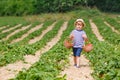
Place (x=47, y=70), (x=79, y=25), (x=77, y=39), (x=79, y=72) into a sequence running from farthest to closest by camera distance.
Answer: (x=77, y=39) < (x=79, y=25) < (x=79, y=72) < (x=47, y=70)

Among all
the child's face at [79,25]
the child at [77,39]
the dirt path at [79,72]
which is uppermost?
the child's face at [79,25]

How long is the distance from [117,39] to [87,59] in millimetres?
7951

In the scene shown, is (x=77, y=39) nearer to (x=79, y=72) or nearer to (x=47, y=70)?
(x=79, y=72)

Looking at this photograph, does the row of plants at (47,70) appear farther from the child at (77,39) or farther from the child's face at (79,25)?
the child's face at (79,25)

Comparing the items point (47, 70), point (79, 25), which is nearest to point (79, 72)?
point (47, 70)

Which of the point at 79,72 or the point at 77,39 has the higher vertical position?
the point at 77,39

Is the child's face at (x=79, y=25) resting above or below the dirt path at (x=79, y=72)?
above

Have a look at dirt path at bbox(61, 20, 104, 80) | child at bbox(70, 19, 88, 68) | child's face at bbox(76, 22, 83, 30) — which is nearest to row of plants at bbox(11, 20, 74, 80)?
dirt path at bbox(61, 20, 104, 80)

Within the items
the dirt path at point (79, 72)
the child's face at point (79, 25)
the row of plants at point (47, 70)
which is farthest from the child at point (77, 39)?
the row of plants at point (47, 70)

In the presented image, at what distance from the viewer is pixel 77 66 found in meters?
13.9

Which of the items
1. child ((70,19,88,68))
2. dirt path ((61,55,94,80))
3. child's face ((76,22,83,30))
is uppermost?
child's face ((76,22,83,30))

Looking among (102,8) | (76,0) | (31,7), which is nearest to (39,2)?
(31,7)

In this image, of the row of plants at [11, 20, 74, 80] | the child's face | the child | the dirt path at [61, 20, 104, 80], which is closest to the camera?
the row of plants at [11, 20, 74, 80]

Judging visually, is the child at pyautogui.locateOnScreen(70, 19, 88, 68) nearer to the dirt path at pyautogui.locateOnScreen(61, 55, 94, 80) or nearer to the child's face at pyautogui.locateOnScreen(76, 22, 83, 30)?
the child's face at pyautogui.locateOnScreen(76, 22, 83, 30)
